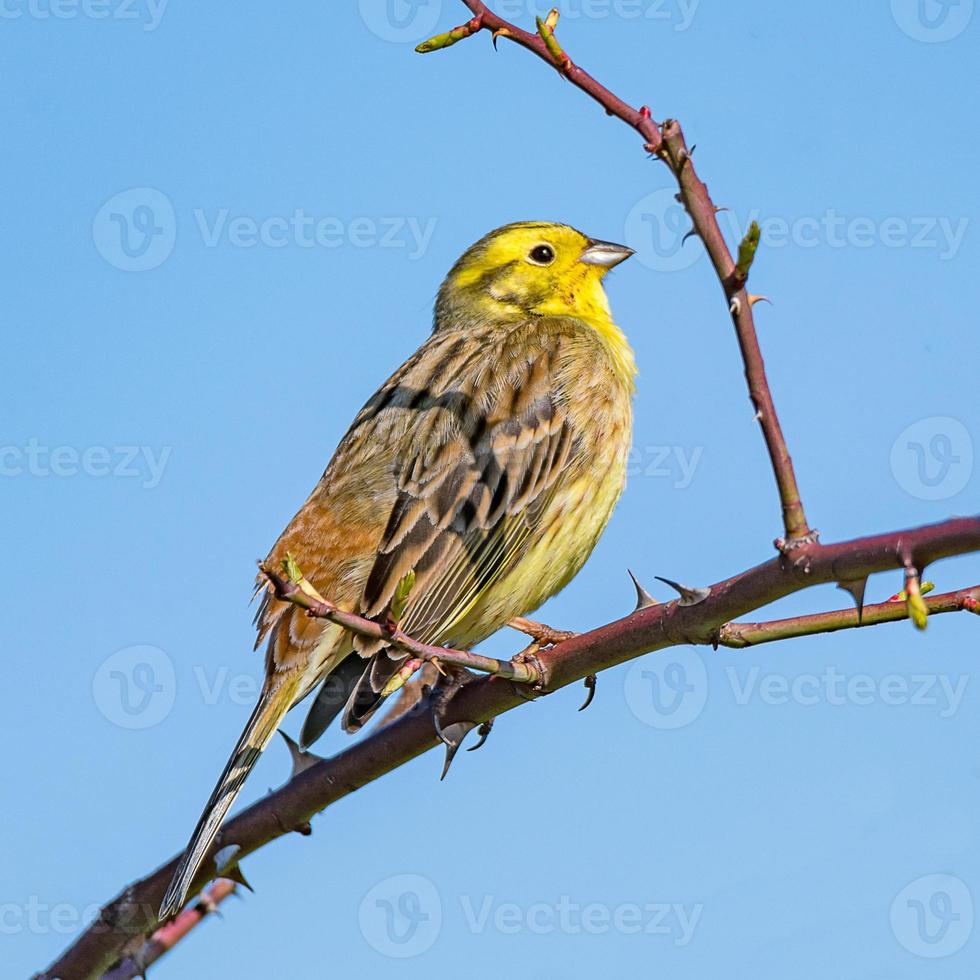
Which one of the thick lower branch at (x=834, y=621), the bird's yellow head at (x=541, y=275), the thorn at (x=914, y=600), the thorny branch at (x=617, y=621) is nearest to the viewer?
the thorn at (x=914, y=600)

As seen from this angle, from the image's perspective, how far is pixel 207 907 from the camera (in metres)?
3.94

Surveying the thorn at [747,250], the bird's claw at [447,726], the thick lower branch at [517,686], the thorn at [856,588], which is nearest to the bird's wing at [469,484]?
the bird's claw at [447,726]

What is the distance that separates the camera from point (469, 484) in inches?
243

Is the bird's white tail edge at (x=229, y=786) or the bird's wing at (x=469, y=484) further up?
the bird's wing at (x=469, y=484)

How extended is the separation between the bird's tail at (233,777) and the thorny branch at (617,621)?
0.20ft

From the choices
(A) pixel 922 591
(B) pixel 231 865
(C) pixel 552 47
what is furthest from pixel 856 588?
(B) pixel 231 865

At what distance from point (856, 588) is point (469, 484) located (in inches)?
130

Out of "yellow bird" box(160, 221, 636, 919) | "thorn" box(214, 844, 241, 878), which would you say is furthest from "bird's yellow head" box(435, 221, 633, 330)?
"thorn" box(214, 844, 241, 878)

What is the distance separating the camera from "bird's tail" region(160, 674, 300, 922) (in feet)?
13.2

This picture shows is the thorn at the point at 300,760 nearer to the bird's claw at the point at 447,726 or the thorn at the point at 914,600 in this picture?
the bird's claw at the point at 447,726

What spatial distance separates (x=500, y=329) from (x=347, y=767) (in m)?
3.39

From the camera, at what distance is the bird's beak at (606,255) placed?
7605 mm

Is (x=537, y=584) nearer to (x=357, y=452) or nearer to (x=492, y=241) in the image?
(x=357, y=452)

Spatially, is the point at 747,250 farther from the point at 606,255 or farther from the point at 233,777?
the point at 606,255
